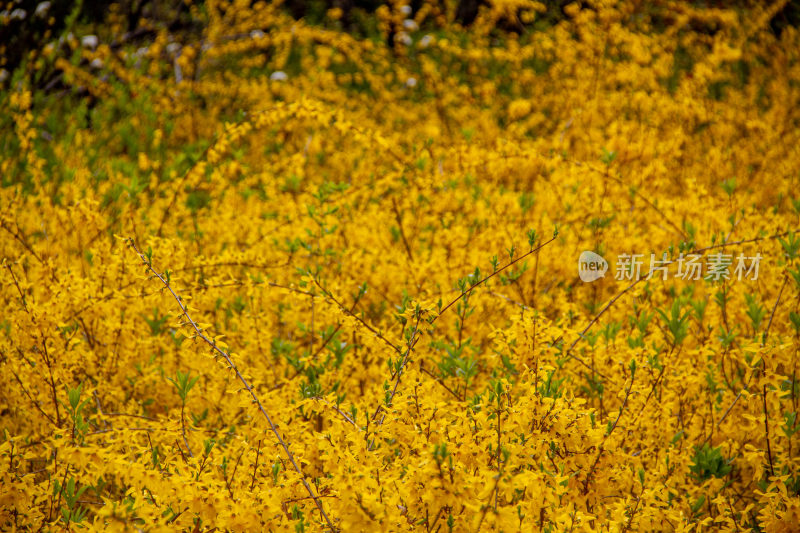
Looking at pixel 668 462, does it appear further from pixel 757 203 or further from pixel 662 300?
pixel 757 203

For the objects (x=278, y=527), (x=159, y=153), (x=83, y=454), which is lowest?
(x=159, y=153)

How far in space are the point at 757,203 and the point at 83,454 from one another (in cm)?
451

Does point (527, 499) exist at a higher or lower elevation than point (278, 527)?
lower

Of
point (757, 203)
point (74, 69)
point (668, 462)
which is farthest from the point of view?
point (74, 69)

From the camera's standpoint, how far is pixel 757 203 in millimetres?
4676

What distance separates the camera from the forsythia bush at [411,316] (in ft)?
5.89

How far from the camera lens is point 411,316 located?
6.67 feet

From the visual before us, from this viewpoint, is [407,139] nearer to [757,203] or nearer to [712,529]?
[757,203]

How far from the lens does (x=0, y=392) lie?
2.61 metres

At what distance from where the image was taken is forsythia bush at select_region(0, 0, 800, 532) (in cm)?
179

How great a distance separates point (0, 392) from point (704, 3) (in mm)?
9445

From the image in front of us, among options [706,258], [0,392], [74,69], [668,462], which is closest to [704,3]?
[706,258]

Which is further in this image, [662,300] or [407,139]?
[407,139]

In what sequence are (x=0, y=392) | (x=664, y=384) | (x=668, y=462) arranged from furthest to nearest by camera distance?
(x=0, y=392) < (x=664, y=384) < (x=668, y=462)
